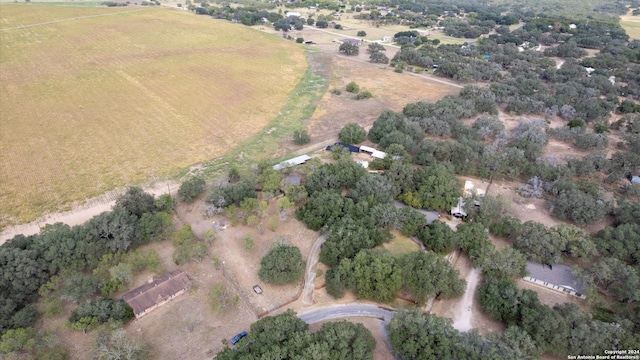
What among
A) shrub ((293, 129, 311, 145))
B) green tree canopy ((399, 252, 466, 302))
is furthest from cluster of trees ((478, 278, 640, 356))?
shrub ((293, 129, 311, 145))

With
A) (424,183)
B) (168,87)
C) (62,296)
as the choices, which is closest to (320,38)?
(168,87)

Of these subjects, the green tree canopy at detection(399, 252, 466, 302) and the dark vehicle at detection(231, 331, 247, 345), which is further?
the green tree canopy at detection(399, 252, 466, 302)

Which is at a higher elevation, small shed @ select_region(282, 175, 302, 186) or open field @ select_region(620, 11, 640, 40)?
open field @ select_region(620, 11, 640, 40)

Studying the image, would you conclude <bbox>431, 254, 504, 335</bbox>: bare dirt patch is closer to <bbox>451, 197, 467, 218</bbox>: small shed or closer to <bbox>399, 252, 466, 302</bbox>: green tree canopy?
<bbox>399, 252, 466, 302</bbox>: green tree canopy

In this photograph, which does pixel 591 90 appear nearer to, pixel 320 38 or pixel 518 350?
pixel 518 350

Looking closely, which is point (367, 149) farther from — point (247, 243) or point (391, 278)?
point (391, 278)
